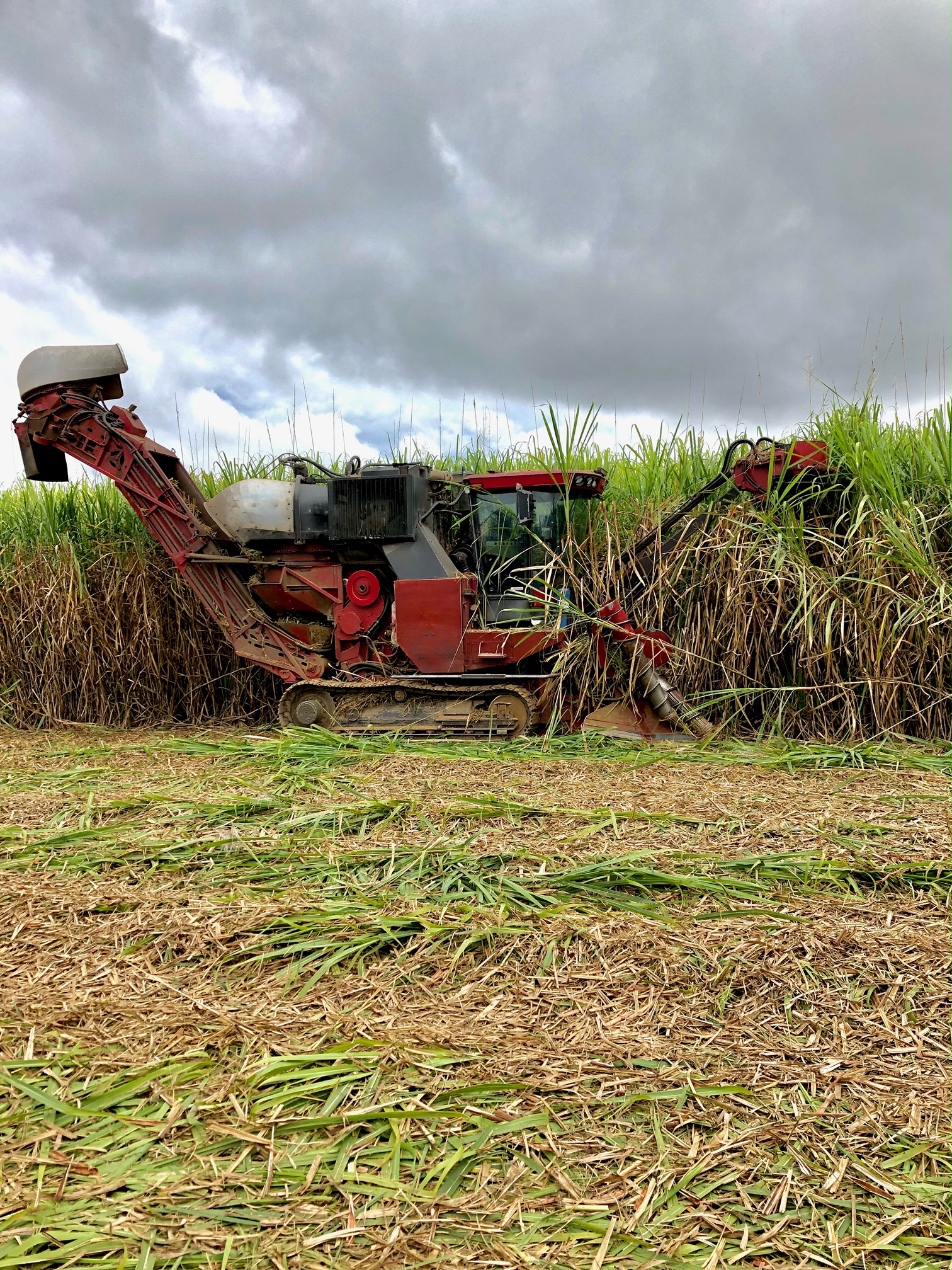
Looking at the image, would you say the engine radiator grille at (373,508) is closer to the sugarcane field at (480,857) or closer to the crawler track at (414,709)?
the sugarcane field at (480,857)

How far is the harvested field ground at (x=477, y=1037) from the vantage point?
4.76 feet

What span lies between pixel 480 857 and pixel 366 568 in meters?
3.90

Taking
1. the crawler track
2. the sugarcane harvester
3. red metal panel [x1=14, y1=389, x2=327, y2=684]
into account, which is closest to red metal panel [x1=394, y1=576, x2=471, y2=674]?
the sugarcane harvester

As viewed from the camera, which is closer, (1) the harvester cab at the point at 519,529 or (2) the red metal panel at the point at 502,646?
(2) the red metal panel at the point at 502,646

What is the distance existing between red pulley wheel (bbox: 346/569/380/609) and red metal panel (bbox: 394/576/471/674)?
41 centimetres

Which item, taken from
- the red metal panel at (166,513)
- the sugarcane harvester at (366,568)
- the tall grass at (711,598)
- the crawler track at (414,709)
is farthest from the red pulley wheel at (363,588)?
the tall grass at (711,598)

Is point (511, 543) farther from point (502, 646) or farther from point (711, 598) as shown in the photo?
point (711, 598)

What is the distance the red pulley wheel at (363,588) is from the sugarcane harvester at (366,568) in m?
0.01

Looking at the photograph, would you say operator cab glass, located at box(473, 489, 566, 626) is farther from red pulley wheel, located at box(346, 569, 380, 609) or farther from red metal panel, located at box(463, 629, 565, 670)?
red pulley wheel, located at box(346, 569, 380, 609)

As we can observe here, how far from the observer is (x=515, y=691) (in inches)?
228

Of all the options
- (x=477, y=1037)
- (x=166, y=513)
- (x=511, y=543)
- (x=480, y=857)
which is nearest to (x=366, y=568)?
(x=511, y=543)

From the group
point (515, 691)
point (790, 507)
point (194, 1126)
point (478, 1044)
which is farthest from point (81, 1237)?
point (790, 507)

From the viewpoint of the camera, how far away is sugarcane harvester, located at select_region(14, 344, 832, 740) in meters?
5.88

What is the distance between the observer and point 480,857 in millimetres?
2943
